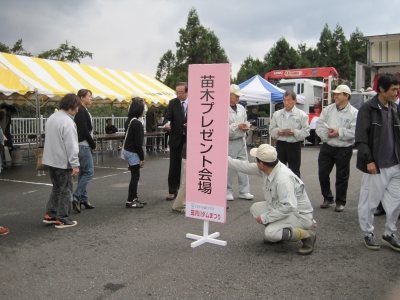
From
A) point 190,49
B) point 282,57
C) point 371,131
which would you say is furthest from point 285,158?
point 282,57

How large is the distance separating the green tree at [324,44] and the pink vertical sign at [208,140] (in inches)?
1440

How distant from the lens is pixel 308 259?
4.43 m

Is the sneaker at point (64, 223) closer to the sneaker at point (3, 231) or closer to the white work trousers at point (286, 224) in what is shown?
the sneaker at point (3, 231)

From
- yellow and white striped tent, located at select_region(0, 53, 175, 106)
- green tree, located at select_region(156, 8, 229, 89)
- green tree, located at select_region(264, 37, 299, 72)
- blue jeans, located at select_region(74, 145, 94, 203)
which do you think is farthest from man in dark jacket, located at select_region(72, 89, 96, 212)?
green tree, located at select_region(264, 37, 299, 72)

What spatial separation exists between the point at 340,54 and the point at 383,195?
35.3 m

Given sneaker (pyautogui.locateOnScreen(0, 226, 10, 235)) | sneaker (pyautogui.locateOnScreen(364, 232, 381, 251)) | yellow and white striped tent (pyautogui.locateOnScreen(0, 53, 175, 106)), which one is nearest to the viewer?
sneaker (pyautogui.locateOnScreen(364, 232, 381, 251))

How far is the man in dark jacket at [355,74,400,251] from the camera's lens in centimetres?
459

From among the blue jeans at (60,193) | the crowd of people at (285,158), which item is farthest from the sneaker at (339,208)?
the blue jeans at (60,193)

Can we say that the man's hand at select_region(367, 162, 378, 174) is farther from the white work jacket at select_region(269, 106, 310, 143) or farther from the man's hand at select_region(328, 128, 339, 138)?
the white work jacket at select_region(269, 106, 310, 143)

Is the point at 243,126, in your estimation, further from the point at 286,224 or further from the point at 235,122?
the point at 286,224

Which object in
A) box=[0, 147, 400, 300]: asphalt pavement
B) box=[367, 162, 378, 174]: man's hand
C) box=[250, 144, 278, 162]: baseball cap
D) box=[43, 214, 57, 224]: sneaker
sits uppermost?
box=[250, 144, 278, 162]: baseball cap

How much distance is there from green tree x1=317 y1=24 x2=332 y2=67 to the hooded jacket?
119 feet

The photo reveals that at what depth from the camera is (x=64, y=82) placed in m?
12.7

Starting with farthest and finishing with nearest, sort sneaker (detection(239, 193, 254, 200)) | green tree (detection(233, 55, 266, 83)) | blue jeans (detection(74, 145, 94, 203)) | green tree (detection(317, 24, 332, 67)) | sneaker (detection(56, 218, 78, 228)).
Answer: green tree (detection(317, 24, 332, 67)) → green tree (detection(233, 55, 266, 83)) → sneaker (detection(239, 193, 254, 200)) → blue jeans (detection(74, 145, 94, 203)) → sneaker (detection(56, 218, 78, 228))
